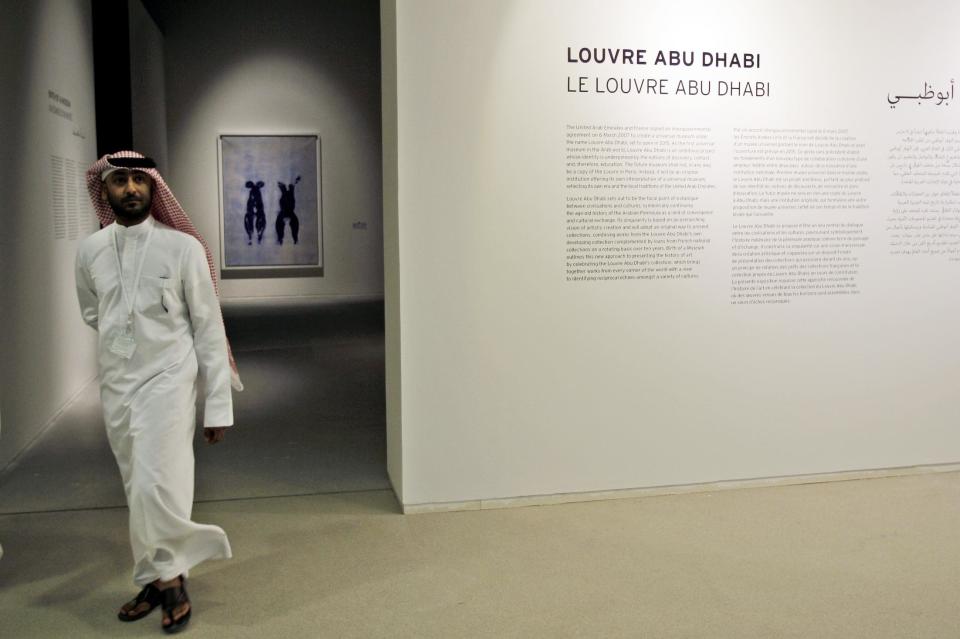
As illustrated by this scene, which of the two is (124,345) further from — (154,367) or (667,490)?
(667,490)

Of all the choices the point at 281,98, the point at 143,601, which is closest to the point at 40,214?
the point at 143,601

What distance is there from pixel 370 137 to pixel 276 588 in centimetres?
1406

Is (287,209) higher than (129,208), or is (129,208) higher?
(287,209)

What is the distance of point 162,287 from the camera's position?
4.05 m

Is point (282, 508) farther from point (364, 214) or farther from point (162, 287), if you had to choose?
point (364, 214)

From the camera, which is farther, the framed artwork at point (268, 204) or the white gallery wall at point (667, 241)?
the framed artwork at point (268, 204)

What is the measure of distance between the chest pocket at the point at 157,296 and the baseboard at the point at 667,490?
1.95m

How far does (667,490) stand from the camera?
19.0 feet

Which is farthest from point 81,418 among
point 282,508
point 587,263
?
point 587,263

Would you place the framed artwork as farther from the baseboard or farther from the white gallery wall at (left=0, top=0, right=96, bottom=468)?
the baseboard

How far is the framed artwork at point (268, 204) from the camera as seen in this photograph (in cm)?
1714

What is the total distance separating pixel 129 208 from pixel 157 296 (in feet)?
1.20

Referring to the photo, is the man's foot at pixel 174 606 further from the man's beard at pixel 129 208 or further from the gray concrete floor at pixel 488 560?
the man's beard at pixel 129 208

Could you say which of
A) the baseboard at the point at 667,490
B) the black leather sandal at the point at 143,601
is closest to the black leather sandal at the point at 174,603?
the black leather sandal at the point at 143,601
